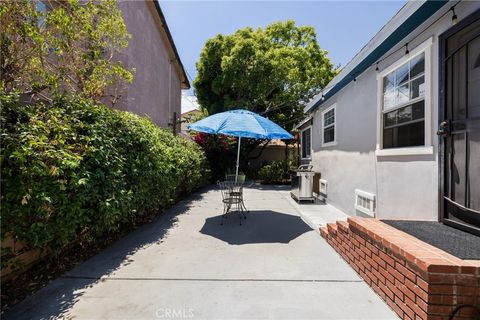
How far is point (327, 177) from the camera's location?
27.1 feet

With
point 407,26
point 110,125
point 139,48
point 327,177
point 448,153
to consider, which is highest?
point 139,48

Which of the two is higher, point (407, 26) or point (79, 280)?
point (407, 26)

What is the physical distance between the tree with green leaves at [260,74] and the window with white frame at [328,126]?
16.8 feet

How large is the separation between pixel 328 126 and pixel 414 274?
6790 mm

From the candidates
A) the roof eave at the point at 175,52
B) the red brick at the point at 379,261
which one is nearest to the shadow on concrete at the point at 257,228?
the red brick at the point at 379,261

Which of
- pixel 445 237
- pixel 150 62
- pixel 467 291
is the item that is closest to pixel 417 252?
pixel 467 291

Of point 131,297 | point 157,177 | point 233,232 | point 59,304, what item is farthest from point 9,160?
point 233,232

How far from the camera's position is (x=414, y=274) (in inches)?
89.1

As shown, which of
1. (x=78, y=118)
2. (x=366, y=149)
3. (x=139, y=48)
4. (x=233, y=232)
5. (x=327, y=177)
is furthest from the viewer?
(x=139, y=48)

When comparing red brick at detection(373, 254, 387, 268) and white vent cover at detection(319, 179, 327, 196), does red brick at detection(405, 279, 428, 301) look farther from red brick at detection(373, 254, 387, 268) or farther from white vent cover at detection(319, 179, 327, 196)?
white vent cover at detection(319, 179, 327, 196)

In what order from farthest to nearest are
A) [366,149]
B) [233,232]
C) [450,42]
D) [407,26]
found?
[366,149] → [233,232] → [407,26] → [450,42]

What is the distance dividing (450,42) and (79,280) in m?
5.59

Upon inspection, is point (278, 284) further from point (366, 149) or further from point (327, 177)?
point (327, 177)

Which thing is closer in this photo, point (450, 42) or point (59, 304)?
point (59, 304)
